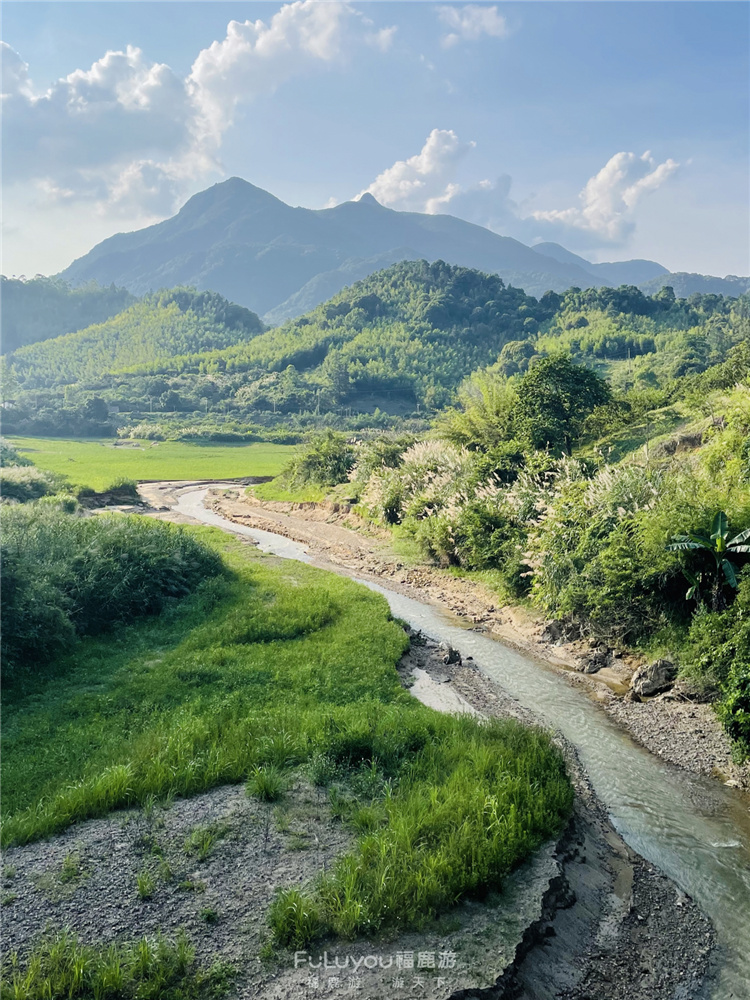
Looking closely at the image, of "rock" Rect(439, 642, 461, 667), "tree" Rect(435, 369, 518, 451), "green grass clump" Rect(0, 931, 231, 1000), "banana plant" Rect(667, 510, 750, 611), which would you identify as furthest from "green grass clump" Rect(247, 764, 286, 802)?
"tree" Rect(435, 369, 518, 451)

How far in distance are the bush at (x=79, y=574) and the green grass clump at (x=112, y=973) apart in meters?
8.64

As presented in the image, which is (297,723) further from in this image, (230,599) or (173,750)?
(230,599)

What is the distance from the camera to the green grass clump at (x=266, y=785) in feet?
30.5

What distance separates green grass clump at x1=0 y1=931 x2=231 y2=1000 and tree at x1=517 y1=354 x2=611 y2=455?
26.6 m

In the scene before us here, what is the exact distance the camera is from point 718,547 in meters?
14.3

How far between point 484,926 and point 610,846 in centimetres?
318

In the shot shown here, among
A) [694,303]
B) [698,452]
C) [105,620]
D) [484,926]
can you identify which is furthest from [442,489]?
[694,303]

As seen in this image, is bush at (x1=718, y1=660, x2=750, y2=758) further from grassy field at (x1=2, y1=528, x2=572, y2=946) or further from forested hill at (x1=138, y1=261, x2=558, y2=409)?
forested hill at (x1=138, y1=261, x2=558, y2=409)

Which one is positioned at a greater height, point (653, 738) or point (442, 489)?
point (442, 489)

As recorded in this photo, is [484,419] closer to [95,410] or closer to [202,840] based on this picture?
[202,840]

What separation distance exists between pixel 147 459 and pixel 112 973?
2834 inches

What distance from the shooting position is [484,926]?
24.1ft

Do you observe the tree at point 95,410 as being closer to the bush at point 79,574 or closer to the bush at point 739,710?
the bush at point 79,574


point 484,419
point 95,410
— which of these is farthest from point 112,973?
point 95,410
